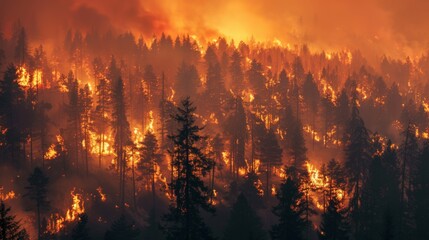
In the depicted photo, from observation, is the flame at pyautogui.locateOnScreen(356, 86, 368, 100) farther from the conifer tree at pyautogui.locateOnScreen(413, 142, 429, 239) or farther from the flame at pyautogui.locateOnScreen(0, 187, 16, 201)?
the flame at pyautogui.locateOnScreen(0, 187, 16, 201)

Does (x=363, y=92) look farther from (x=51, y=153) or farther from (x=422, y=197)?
(x=51, y=153)

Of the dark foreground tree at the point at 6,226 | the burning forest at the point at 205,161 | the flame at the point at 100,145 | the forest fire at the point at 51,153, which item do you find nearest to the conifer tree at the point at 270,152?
the burning forest at the point at 205,161

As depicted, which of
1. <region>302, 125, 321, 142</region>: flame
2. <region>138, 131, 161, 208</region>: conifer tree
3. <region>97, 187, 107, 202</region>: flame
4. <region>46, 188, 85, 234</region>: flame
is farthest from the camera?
<region>302, 125, 321, 142</region>: flame

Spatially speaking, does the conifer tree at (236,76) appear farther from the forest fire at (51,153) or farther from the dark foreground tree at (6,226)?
the dark foreground tree at (6,226)

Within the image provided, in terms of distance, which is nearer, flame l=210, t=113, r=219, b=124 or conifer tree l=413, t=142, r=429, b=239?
conifer tree l=413, t=142, r=429, b=239

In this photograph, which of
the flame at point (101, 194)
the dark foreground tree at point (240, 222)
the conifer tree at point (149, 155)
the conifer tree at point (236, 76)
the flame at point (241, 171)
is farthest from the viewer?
the conifer tree at point (236, 76)

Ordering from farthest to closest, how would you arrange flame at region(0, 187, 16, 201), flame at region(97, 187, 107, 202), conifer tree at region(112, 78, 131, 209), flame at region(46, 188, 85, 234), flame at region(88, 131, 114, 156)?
1. flame at region(88, 131, 114, 156)
2. conifer tree at region(112, 78, 131, 209)
3. flame at region(97, 187, 107, 202)
4. flame at region(0, 187, 16, 201)
5. flame at region(46, 188, 85, 234)

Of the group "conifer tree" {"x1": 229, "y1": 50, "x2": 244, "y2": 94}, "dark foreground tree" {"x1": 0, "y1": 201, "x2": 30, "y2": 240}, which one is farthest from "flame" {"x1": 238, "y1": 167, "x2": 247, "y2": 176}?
"dark foreground tree" {"x1": 0, "y1": 201, "x2": 30, "y2": 240}

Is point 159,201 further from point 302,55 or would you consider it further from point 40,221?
point 302,55

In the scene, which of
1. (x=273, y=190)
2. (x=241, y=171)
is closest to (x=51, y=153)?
(x=241, y=171)

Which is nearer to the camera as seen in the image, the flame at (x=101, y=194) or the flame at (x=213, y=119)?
the flame at (x=101, y=194)

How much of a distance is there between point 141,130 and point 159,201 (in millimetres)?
22612

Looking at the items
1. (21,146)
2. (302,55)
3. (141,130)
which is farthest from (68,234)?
(302,55)

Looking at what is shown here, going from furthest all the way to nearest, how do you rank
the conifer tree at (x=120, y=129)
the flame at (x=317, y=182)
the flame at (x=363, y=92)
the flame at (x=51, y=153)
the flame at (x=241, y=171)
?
the flame at (x=363, y=92)
the flame at (x=241, y=171)
the flame at (x=317, y=182)
the flame at (x=51, y=153)
the conifer tree at (x=120, y=129)
